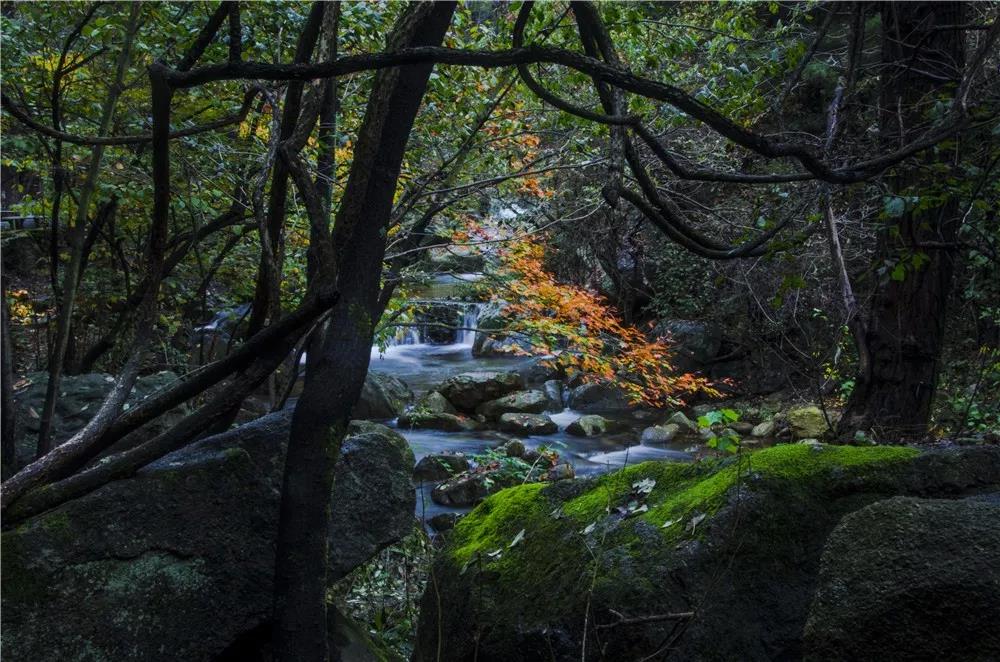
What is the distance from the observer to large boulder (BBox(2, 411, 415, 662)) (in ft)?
8.79

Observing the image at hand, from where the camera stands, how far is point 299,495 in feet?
8.91

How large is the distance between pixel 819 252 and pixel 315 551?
6.72m

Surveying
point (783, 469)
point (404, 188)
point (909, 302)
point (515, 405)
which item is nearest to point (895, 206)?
point (783, 469)

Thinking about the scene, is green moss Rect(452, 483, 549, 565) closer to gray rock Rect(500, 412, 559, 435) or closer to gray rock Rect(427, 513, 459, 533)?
gray rock Rect(427, 513, 459, 533)

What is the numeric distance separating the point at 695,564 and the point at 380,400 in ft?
32.2

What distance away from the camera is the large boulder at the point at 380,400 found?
471 inches

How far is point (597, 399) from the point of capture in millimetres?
14094

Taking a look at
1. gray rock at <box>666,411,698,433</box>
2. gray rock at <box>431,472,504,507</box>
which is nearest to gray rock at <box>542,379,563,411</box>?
gray rock at <box>666,411,698,433</box>

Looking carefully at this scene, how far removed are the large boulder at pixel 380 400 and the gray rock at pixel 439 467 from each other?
2.85 metres

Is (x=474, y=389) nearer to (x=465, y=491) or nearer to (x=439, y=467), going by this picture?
(x=439, y=467)

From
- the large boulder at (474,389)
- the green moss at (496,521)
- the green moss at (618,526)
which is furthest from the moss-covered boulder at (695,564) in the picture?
the large boulder at (474,389)

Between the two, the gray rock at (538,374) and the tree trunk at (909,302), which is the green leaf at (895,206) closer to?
the tree trunk at (909,302)

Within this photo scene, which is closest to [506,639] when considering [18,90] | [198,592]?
[198,592]

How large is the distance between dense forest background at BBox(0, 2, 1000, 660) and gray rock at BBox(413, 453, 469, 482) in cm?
207
